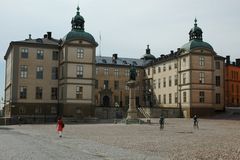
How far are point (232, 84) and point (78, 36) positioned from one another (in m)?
42.8

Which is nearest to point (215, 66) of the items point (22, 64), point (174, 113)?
point (174, 113)

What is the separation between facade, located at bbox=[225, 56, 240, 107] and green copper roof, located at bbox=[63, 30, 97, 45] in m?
37.5

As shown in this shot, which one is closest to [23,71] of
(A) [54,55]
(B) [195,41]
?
(A) [54,55]

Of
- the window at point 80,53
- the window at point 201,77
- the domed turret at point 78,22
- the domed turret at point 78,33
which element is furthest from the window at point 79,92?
the window at point 201,77

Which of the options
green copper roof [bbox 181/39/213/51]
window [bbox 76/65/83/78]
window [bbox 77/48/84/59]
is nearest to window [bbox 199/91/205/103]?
green copper roof [bbox 181/39/213/51]

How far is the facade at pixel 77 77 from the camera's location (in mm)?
72438

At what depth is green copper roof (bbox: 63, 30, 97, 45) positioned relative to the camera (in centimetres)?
7254

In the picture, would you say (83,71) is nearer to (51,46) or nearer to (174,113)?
(51,46)

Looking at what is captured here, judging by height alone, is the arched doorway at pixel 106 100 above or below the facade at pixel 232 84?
below

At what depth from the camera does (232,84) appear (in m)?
97.9

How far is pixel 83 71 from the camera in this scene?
72.8 m

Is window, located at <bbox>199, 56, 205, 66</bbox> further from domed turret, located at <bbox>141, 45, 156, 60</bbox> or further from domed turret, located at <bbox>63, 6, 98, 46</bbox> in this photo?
domed turret, located at <bbox>141, 45, 156, 60</bbox>

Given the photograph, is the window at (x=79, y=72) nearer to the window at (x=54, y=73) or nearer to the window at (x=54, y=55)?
the window at (x=54, y=73)

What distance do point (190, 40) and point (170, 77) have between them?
29.9 ft
